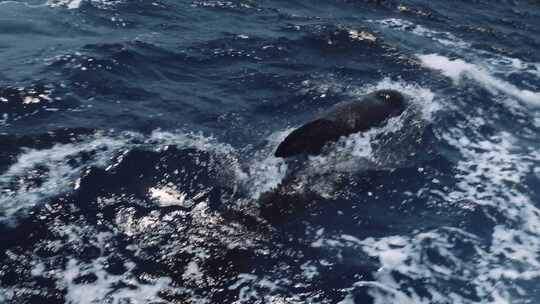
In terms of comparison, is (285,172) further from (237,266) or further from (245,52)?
(245,52)

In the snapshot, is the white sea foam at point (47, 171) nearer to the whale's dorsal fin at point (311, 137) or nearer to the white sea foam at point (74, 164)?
the white sea foam at point (74, 164)

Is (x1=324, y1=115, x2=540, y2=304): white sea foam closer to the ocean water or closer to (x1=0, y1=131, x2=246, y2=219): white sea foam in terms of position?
the ocean water

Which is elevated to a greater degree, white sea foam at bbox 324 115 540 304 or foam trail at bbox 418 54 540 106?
foam trail at bbox 418 54 540 106

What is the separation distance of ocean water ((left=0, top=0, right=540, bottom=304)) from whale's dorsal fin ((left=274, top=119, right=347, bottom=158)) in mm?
248

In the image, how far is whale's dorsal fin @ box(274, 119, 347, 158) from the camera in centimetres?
938

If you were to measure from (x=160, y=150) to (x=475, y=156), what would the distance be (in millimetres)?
6540

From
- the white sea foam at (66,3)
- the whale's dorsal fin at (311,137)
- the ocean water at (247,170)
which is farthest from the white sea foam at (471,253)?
the white sea foam at (66,3)

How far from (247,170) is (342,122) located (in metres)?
2.19

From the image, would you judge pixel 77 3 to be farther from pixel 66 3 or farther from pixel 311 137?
pixel 311 137

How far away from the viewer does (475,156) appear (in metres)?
11.3

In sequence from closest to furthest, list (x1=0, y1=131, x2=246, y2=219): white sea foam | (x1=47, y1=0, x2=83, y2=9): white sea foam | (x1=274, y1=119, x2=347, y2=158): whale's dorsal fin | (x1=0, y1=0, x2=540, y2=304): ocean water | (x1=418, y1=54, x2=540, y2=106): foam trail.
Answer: (x1=0, y1=0, x2=540, y2=304): ocean water, (x1=0, y1=131, x2=246, y2=219): white sea foam, (x1=274, y1=119, x2=347, y2=158): whale's dorsal fin, (x1=418, y1=54, x2=540, y2=106): foam trail, (x1=47, y1=0, x2=83, y2=9): white sea foam

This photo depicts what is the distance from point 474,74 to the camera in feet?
49.9

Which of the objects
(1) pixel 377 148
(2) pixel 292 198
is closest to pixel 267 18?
(1) pixel 377 148

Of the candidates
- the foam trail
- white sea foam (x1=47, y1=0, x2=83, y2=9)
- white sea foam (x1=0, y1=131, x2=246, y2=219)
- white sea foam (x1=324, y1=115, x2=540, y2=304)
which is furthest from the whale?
white sea foam (x1=47, y1=0, x2=83, y2=9)
